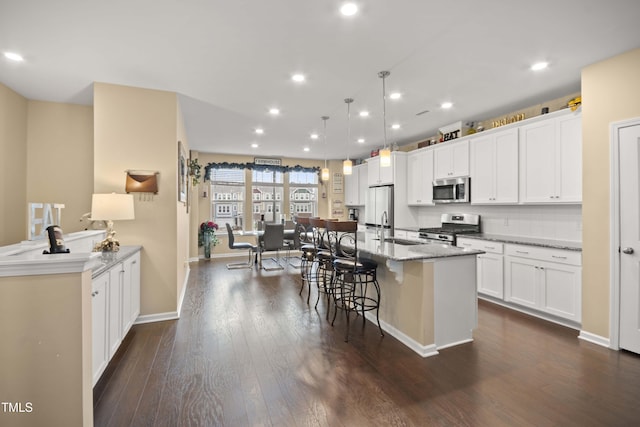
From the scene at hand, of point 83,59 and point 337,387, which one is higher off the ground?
point 83,59

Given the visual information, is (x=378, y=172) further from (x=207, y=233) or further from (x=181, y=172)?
(x=207, y=233)

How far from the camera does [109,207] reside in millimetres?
2762

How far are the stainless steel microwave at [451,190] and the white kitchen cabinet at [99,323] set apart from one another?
15.5ft

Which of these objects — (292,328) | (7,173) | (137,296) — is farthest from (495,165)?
(7,173)

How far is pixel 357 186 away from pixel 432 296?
5.25 meters

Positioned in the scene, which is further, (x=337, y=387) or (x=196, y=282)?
(x=196, y=282)

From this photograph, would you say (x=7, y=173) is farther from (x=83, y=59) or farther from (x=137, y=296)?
(x=137, y=296)

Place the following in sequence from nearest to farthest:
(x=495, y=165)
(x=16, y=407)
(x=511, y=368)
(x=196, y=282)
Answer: (x=16, y=407)
(x=511, y=368)
(x=495, y=165)
(x=196, y=282)

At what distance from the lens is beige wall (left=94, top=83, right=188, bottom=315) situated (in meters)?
3.26

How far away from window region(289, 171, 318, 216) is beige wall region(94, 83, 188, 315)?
4.89m

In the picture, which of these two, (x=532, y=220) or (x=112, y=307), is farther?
(x=532, y=220)

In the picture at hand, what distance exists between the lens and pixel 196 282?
5.05m

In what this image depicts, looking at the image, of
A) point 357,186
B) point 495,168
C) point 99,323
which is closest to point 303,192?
point 357,186

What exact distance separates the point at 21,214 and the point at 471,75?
18.5 feet
